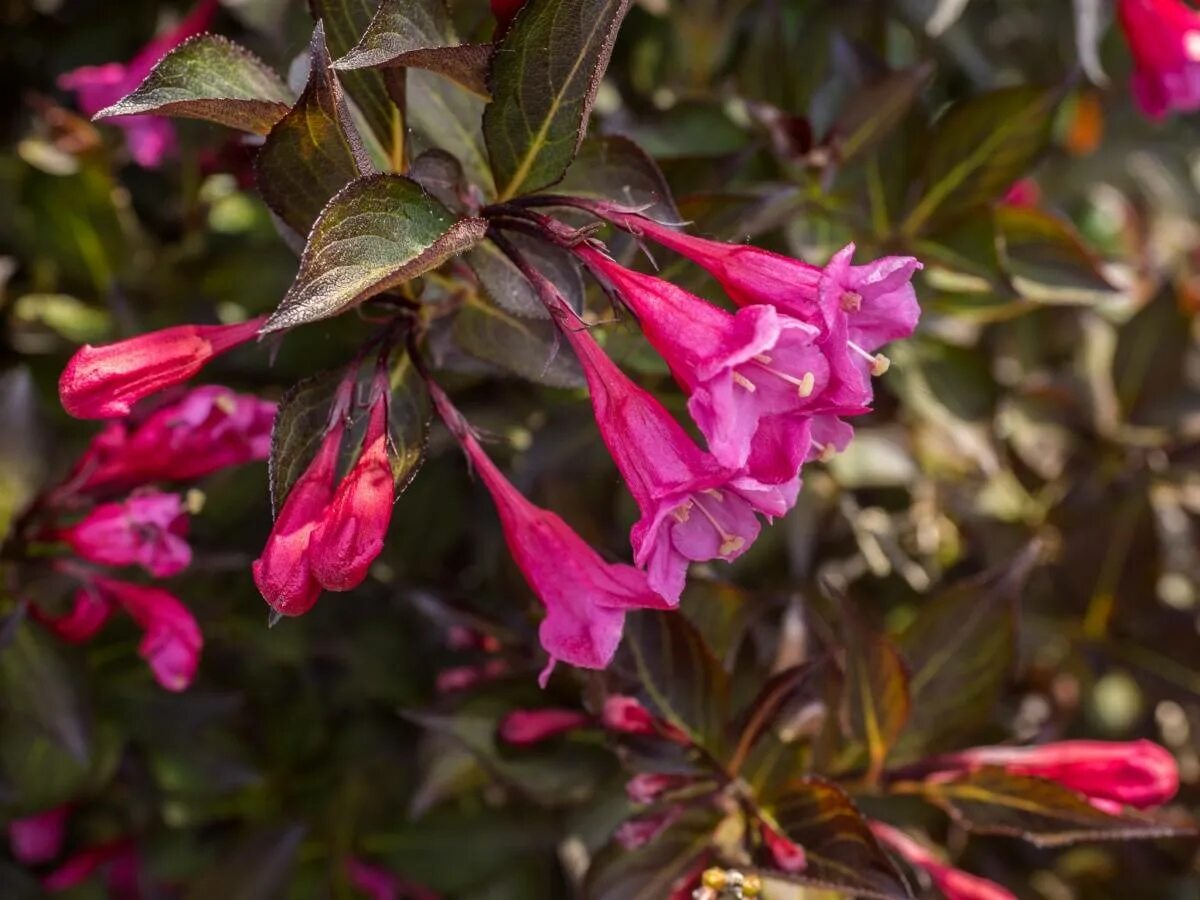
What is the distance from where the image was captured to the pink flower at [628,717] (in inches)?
42.3

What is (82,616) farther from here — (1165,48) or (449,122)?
(1165,48)

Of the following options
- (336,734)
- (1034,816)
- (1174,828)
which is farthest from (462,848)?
(1174,828)

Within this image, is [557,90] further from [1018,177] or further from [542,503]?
[1018,177]

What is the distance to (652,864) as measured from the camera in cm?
111

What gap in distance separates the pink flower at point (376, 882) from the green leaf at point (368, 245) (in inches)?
39.7

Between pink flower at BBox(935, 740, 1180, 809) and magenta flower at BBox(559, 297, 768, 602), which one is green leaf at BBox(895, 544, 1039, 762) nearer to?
pink flower at BBox(935, 740, 1180, 809)

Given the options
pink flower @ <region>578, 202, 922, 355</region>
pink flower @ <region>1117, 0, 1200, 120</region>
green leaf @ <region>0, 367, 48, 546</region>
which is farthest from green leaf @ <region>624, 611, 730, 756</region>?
pink flower @ <region>1117, 0, 1200, 120</region>

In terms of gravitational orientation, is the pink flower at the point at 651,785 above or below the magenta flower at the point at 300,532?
below

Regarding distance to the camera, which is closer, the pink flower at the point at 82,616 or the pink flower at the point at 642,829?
the pink flower at the point at 642,829

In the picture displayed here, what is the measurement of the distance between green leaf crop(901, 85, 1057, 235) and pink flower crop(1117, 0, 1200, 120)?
264mm

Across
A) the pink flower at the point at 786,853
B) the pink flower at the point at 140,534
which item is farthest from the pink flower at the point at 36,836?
the pink flower at the point at 786,853

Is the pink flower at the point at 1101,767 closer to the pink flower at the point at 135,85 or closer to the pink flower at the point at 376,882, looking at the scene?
the pink flower at the point at 376,882

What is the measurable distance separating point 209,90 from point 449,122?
256 mm

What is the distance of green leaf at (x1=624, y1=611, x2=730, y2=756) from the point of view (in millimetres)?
1095
